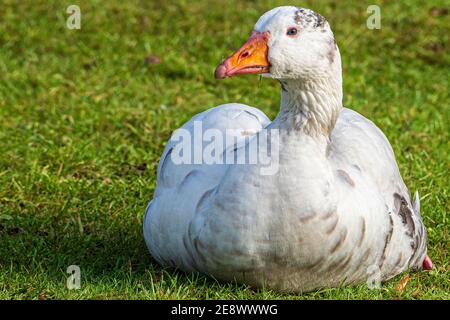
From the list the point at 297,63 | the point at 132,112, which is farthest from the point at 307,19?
the point at 132,112

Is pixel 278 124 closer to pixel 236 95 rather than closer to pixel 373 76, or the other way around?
pixel 236 95

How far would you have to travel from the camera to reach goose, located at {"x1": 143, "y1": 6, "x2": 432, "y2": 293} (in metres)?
3.84

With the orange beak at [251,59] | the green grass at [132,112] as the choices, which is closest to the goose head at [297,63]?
the orange beak at [251,59]

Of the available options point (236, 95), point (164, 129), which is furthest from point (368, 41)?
point (164, 129)

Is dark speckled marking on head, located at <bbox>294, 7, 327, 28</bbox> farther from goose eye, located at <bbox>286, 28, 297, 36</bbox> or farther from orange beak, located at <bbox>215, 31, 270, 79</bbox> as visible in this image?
orange beak, located at <bbox>215, 31, 270, 79</bbox>

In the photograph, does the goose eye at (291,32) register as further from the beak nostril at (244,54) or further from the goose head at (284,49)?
the beak nostril at (244,54)

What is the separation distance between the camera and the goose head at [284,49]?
12.4 feet

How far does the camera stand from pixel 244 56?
379 cm

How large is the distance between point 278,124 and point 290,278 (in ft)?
2.33

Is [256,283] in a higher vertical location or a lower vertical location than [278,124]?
lower

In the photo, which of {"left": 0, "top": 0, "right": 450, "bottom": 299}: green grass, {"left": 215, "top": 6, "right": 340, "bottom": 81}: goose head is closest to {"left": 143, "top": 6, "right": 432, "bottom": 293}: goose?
{"left": 215, "top": 6, "right": 340, "bottom": 81}: goose head

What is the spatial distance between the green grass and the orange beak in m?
0.38

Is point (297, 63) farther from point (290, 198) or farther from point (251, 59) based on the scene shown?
point (290, 198)

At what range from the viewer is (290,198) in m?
3.83
